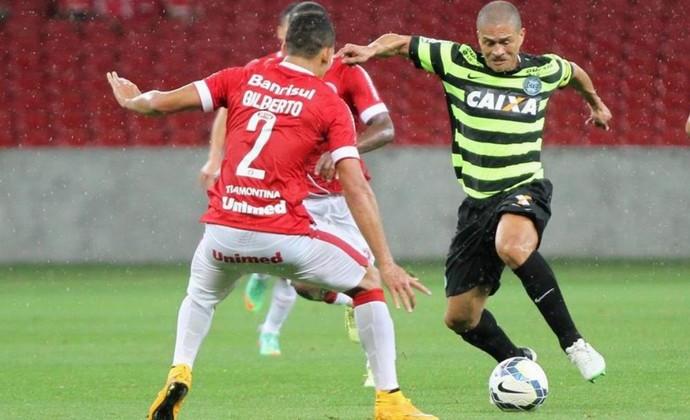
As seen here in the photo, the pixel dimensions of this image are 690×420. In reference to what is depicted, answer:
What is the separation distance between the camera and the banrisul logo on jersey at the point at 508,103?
748 centimetres

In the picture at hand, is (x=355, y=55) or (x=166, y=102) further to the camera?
(x=355, y=55)

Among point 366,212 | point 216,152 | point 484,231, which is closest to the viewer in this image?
point 366,212

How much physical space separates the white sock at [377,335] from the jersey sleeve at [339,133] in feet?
2.37

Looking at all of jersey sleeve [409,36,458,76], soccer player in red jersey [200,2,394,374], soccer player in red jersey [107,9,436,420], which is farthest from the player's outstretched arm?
jersey sleeve [409,36,458,76]

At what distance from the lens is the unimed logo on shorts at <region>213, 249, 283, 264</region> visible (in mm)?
5988

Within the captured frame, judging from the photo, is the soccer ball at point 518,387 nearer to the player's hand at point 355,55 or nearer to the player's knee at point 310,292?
the player's hand at point 355,55

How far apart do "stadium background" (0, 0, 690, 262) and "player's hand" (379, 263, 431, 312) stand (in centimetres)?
1296

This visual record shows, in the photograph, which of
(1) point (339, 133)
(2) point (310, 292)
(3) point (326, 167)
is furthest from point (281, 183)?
(2) point (310, 292)

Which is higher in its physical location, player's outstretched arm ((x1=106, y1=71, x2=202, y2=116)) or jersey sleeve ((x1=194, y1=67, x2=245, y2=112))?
jersey sleeve ((x1=194, y1=67, x2=245, y2=112))

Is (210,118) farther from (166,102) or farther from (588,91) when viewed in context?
(166,102)

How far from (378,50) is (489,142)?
2.46ft

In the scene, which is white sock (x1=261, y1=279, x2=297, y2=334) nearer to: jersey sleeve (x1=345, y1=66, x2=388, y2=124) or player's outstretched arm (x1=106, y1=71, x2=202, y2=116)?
jersey sleeve (x1=345, y1=66, x2=388, y2=124)

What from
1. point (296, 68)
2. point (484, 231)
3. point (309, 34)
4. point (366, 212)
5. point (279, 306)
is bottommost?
point (279, 306)

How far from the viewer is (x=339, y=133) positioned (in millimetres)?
5988
